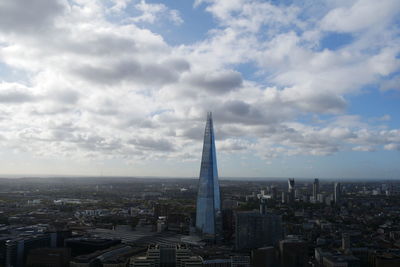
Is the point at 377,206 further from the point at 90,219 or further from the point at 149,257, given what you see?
the point at 149,257

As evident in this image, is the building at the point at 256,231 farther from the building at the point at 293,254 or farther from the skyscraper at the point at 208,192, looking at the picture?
the building at the point at 293,254

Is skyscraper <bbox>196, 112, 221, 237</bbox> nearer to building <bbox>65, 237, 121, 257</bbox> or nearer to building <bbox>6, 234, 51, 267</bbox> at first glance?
building <bbox>65, 237, 121, 257</bbox>

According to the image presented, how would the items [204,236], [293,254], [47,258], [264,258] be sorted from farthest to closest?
1. [204,236]
2. [293,254]
3. [264,258]
4. [47,258]

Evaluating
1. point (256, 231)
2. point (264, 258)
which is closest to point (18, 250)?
point (264, 258)

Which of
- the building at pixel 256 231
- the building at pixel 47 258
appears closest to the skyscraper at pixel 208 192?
the building at pixel 256 231

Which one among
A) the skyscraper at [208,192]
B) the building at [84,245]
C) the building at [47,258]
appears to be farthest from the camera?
the skyscraper at [208,192]

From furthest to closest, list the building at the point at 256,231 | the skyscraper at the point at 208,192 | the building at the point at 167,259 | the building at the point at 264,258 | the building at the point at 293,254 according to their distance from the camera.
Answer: the skyscraper at the point at 208,192 < the building at the point at 256,231 < the building at the point at 293,254 < the building at the point at 264,258 < the building at the point at 167,259

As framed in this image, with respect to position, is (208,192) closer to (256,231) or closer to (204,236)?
(204,236)
